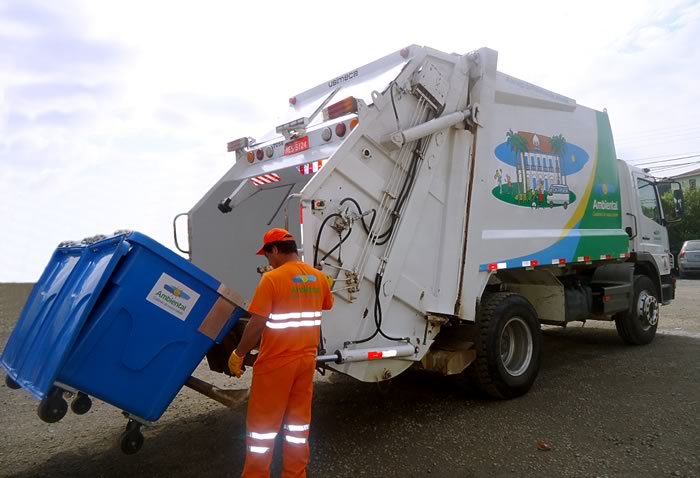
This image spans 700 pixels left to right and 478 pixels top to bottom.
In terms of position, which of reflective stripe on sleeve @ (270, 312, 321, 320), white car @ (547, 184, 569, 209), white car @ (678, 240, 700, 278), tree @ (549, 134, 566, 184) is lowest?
reflective stripe on sleeve @ (270, 312, 321, 320)

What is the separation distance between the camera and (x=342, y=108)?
392 centimetres

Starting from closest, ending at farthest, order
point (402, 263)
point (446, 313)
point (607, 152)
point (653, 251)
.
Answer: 1. point (402, 263)
2. point (446, 313)
3. point (607, 152)
4. point (653, 251)

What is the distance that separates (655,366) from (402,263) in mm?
3584

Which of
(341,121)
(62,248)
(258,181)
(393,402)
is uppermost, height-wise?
(341,121)

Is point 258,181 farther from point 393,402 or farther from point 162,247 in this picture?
point 393,402

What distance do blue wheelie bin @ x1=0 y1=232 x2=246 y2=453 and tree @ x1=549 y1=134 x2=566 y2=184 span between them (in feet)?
12.2

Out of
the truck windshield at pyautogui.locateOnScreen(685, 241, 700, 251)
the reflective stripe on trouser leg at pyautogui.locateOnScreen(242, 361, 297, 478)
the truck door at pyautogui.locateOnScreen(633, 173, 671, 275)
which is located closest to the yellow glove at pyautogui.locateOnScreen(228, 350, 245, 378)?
the reflective stripe on trouser leg at pyautogui.locateOnScreen(242, 361, 297, 478)

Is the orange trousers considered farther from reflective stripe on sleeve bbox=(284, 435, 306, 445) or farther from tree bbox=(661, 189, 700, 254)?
tree bbox=(661, 189, 700, 254)

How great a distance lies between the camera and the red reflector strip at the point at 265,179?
4637 mm

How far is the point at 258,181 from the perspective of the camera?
15.4 ft

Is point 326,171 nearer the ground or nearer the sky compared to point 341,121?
nearer the ground

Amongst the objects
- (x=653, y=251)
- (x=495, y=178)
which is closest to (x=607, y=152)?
(x=653, y=251)

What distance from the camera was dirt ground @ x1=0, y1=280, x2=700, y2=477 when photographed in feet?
11.0

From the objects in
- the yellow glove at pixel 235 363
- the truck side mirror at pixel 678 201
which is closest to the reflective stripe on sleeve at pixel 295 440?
the yellow glove at pixel 235 363
